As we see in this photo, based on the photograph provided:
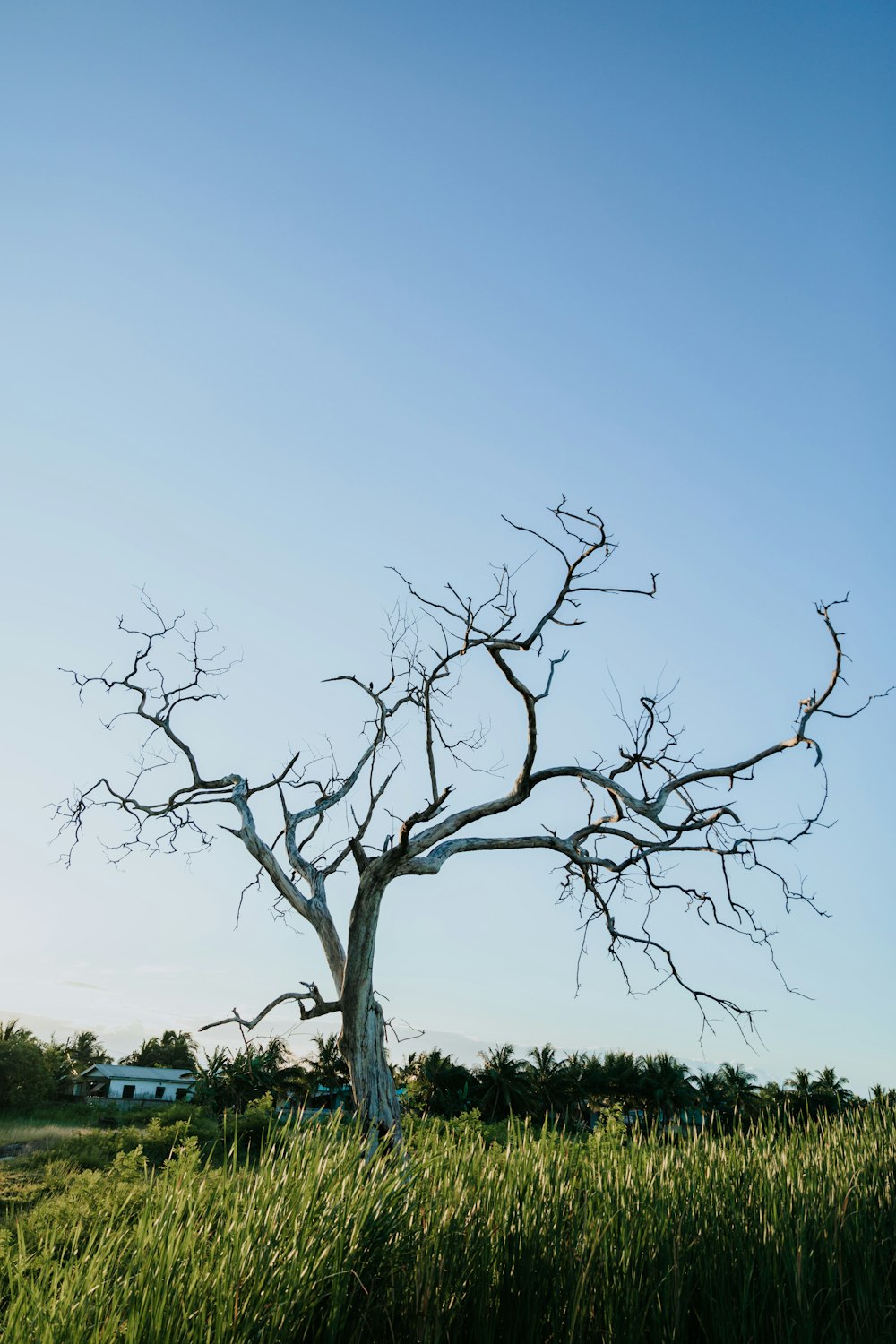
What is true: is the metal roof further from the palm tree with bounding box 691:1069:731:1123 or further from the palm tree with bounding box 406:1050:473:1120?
the palm tree with bounding box 691:1069:731:1123

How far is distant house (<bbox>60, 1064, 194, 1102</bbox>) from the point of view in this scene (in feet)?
166

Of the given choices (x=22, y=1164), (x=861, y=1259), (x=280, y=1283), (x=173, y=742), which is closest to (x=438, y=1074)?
(x=22, y=1164)

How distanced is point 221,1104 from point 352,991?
23.4m

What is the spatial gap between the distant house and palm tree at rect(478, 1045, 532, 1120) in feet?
65.7

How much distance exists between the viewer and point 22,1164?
2031cm

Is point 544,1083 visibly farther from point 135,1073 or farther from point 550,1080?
point 135,1073

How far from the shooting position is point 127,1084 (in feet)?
168

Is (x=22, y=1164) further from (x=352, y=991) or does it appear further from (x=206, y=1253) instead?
(x=206, y=1253)

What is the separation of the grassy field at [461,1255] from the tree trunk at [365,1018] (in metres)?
4.51

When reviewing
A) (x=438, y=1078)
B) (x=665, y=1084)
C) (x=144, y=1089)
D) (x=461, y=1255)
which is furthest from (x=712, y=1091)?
(x=461, y=1255)

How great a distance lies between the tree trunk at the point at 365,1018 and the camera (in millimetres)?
9977

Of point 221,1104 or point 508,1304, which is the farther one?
point 221,1104

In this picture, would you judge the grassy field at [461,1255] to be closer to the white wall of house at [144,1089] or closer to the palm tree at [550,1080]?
the palm tree at [550,1080]

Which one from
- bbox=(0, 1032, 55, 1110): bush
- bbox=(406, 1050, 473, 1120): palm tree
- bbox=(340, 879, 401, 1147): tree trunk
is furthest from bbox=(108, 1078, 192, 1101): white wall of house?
bbox=(340, 879, 401, 1147): tree trunk
